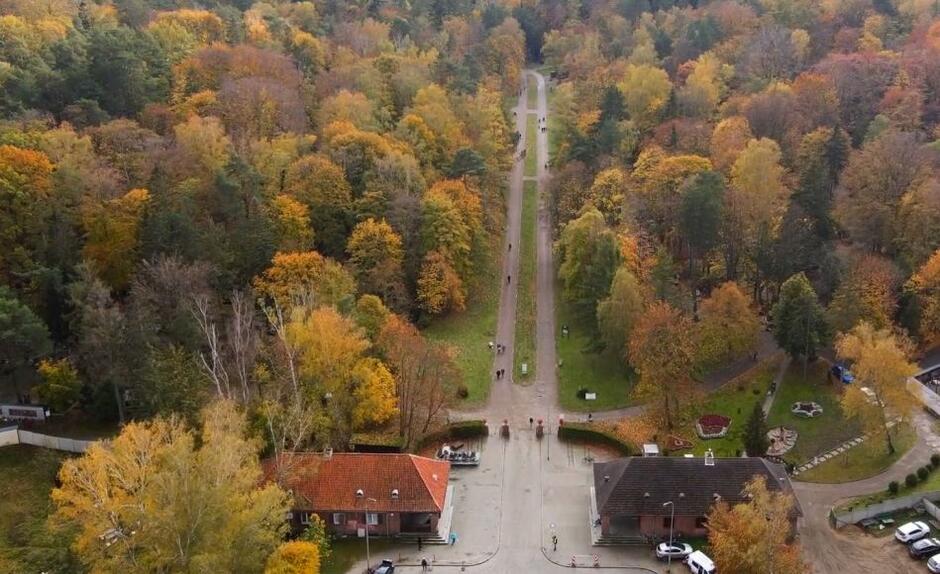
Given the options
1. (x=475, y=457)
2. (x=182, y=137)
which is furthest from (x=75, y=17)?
(x=475, y=457)

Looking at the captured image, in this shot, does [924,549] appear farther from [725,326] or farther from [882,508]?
[725,326]

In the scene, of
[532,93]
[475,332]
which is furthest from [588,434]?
[532,93]

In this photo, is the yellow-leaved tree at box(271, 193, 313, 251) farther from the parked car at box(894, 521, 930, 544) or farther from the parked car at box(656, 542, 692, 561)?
the parked car at box(894, 521, 930, 544)

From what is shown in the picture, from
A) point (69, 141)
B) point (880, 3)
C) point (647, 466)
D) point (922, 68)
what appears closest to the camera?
point (647, 466)

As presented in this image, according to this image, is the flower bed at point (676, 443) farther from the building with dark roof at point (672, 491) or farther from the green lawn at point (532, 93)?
the green lawn at point (532, 93)

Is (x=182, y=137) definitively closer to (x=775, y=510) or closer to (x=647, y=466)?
(x=647, y=466)

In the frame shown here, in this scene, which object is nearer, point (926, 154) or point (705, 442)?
point (705, 442)
